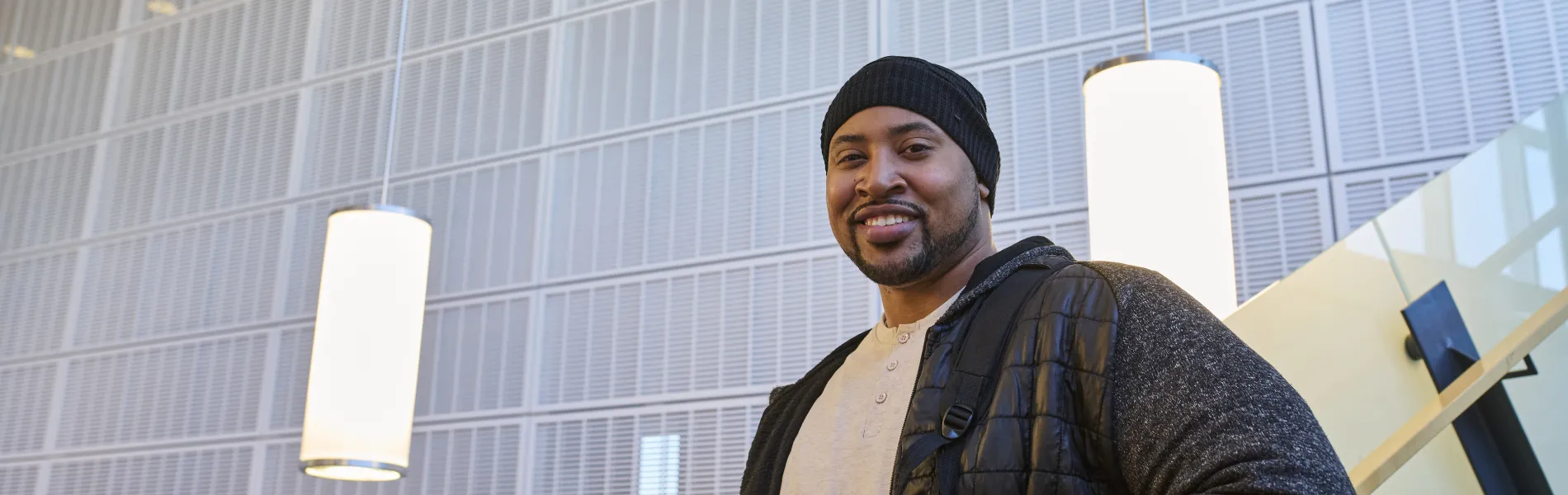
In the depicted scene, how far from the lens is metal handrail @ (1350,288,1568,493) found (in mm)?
2012

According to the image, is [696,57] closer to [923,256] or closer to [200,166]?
[200,166]

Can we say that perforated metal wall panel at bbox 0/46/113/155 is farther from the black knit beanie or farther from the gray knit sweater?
the gray knit sweater

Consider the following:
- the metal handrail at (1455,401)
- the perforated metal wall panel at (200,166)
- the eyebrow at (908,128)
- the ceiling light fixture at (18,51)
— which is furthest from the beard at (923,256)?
the ceiling light fixture at (18,51)

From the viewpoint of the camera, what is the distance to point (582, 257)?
561 centimetres

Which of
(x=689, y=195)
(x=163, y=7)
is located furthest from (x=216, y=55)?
(x=689, y=195)

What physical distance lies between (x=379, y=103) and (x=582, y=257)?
1528 mm

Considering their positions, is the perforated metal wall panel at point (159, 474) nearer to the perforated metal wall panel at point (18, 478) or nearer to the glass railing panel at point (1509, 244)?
the perforated metal wall panel at point (18, 478)

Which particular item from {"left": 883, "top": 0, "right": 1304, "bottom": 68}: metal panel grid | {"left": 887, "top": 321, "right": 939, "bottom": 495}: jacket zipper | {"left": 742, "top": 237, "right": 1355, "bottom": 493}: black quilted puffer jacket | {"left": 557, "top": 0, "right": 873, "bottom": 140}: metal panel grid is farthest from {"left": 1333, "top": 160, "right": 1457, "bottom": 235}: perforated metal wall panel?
{"left": 742, "top": 237, "right": 1355, "bottom": 493}: black quilted puffer jacket

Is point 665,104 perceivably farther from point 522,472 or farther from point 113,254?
point 113,254

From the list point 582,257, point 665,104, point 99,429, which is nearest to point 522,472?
point 582,257

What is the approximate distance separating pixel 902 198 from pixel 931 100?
0.14 metres

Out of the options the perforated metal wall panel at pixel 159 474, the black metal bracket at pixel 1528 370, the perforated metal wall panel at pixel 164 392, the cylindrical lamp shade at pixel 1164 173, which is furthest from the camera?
the perforated metal wall panel at pixel 164 392

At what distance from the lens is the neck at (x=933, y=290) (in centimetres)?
163

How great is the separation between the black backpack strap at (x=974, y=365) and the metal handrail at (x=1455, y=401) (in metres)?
0.89
